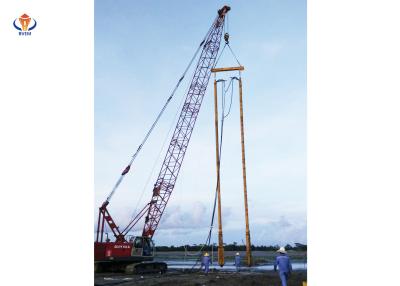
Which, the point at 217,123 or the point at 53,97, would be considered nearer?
the point at 53,97

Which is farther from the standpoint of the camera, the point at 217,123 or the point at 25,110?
the point at 217,123
